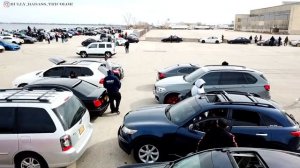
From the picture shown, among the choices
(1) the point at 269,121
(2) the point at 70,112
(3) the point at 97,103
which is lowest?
(3) the point at 97,103

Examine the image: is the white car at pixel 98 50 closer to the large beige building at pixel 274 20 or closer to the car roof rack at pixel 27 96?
the car roof rack at pixel 27 96

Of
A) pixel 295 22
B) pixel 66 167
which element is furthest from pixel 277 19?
pixel 66 167

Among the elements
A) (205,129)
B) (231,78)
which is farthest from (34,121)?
(231,78)

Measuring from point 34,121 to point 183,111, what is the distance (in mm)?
3024

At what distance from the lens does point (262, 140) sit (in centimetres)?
593

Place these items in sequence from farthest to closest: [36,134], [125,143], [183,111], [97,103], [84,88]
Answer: [84,88] < [97,103] < [183,111] < [125,143] < [36,134]

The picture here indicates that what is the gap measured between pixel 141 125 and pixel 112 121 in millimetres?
3259

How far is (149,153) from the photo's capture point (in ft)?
20.7

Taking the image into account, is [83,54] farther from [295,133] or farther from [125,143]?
[295,133]

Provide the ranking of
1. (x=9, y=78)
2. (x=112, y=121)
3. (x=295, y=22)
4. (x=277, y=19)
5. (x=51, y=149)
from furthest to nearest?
(x=277, y=19) → (x=295, y=22) → (x=9, y=78) → (x=112, y=121) → (x=51, y=149)

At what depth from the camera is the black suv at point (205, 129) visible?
19.5ft

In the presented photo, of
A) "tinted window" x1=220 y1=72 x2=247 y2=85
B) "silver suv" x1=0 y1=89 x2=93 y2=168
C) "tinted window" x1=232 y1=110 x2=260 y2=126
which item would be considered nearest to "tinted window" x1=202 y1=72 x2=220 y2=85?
"tinted window" x1=220 y1=72 x2=247 y2=85

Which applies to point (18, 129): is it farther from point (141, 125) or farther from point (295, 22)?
point (295, 22)

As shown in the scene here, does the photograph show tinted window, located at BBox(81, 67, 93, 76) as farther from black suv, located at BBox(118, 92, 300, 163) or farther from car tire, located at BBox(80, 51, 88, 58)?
car tire, located at BBox(80, 51, 88, 58)
